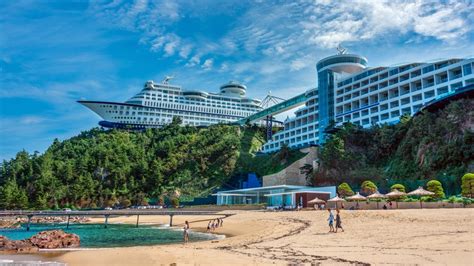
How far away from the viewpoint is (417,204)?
32.6m

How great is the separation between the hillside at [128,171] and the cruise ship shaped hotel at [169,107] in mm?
24778

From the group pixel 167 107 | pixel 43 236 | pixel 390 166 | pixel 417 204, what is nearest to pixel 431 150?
pixel 390 166

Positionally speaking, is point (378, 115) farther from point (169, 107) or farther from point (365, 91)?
point (169, 107)

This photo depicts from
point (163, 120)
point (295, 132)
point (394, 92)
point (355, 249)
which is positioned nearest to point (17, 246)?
point (355, 249)

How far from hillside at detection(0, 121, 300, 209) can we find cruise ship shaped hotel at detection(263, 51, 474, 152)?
12.7m

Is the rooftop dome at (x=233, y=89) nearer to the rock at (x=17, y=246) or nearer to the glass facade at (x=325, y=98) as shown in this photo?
the glass facade at (x=325, y=98)

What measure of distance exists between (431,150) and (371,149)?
44.5ft

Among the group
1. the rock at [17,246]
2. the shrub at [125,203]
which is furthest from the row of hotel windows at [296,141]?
the rock at [17,246]

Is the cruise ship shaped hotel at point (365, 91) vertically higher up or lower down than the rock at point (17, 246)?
higher up

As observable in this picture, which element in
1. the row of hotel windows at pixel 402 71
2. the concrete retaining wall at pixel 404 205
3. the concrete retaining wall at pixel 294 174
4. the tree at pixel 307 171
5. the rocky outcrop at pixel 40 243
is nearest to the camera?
the rocky outcrop at pixel 40 243

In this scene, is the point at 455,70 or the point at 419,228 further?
the point at 455,70

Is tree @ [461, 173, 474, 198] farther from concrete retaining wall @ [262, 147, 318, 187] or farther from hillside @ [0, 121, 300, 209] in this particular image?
hillside @ [0, 121, 300, 209]

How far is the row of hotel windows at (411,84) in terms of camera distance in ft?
204

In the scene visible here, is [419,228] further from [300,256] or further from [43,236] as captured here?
[43,236]
